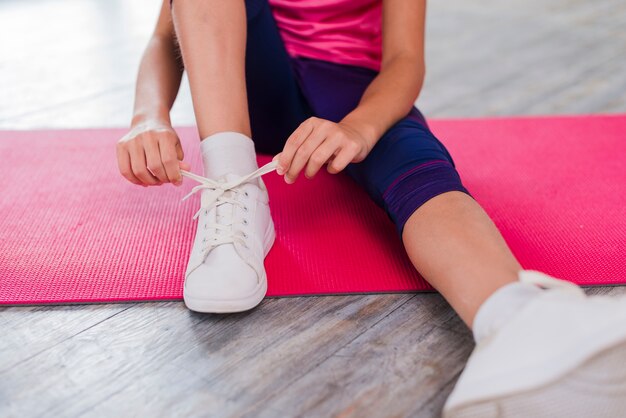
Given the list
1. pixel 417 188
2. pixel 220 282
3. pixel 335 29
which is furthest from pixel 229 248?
pixel 335 29

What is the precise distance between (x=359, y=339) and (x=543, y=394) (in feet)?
0.89

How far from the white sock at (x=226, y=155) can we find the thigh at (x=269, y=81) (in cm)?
25

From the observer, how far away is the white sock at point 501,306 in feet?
2.36

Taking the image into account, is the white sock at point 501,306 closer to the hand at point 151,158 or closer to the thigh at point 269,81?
the hand at point 151,158

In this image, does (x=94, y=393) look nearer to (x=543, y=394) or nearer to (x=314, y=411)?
(x=314, y=411)

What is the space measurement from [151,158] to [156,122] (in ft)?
0.45

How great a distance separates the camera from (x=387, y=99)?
1.09 metres

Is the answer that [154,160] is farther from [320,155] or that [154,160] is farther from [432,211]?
[432,211]

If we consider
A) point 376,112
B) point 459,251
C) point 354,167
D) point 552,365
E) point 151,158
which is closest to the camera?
point 552,365

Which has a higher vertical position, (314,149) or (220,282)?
(314,149)

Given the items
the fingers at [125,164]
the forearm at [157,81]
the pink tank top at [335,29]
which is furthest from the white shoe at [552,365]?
the pink tank top at [335,29]

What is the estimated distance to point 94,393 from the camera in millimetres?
804

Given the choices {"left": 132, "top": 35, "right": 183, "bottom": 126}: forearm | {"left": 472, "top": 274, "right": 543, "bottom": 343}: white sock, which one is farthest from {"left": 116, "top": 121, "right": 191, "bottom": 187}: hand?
{"left": 472, "top": 274, "right": 543, "bottom": 343}: white sock

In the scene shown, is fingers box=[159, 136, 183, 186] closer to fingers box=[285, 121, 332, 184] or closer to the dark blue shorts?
fingers box=[285, 121, 332, 184]
